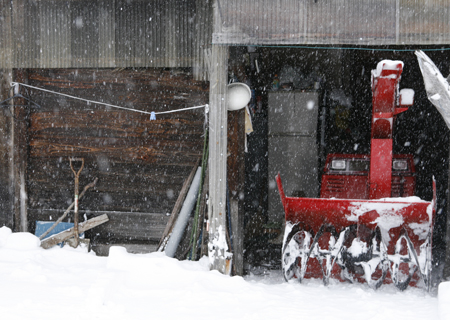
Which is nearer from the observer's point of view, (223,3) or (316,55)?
(223,3)

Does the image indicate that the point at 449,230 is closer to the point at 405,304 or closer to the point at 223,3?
the point at 405,304

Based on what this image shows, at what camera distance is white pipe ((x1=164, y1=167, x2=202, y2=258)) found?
22.3 ft

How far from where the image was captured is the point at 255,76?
10.2 meters

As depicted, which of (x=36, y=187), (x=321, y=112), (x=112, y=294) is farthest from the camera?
(x=321, y=112)

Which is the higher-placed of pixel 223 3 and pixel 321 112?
pixel 223 3

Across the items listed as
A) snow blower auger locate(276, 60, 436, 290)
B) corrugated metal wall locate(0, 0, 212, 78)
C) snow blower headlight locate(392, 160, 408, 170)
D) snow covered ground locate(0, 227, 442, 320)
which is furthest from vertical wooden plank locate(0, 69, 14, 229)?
snow blower headlight locate(392, 160, 408, 170)

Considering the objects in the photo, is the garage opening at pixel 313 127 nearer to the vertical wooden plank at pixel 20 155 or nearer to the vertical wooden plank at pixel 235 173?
the vertical wooden plank at pixel 235 173

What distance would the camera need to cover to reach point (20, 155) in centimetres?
726

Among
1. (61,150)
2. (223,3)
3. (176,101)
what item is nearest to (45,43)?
(61,150)

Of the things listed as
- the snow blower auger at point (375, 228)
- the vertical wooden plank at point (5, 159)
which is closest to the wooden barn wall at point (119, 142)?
the vertical wooden plank at point (5, 159)

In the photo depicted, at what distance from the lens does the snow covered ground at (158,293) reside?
15.9 ft

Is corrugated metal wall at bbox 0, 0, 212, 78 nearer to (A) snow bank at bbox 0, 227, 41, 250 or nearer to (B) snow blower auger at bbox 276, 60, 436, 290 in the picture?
(B) snow blower auger at bbox 276, 60, 436, 290

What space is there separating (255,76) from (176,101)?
3672 millimetres

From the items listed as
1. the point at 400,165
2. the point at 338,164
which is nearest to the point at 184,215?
the point at 338,164
